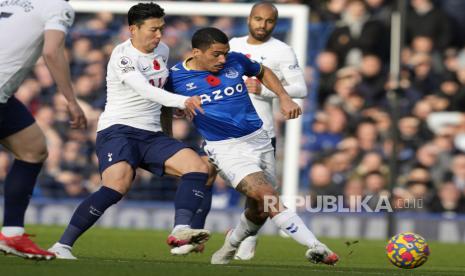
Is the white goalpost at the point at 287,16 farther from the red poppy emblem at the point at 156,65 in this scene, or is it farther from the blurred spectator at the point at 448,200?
the red poppy emblem at the point at 156,65

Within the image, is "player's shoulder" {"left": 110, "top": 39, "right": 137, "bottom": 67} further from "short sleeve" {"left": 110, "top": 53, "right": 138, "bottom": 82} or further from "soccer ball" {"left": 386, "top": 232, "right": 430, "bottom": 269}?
"soccer ball" {"left": 386, "top": 232, "right": 430, "bottom": 269}

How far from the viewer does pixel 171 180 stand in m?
17.8

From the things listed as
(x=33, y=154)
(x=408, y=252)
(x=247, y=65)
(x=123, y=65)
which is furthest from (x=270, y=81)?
(x=33, y=154)

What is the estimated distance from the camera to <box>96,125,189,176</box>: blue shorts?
31.7 ft

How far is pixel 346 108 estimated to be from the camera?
702 inches

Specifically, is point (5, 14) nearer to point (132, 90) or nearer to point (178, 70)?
point (132, 90)

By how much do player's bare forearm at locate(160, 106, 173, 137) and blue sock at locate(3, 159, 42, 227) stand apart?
3.72 feet

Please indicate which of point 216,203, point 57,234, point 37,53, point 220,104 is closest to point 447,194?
point 216,203

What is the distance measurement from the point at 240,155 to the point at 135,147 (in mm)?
872

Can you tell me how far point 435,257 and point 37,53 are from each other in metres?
5.00

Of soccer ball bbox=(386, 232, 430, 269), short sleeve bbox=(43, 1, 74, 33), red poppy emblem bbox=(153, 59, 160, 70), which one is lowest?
soccer ball bbox=(386, 232, 430, 269)

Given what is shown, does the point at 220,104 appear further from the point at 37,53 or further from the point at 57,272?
the point at 57,272

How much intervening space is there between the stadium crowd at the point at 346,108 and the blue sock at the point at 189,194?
7.48 metres

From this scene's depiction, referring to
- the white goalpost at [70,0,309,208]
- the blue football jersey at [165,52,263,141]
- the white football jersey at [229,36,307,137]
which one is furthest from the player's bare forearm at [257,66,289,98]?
the white goalpost at [70,0,309,208]
